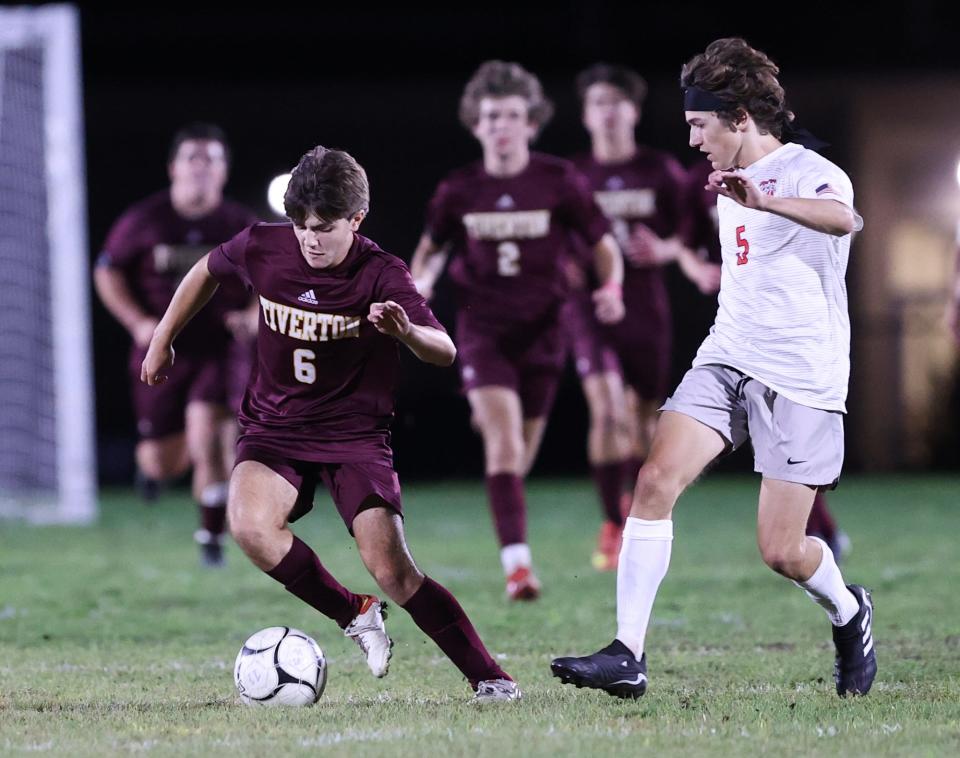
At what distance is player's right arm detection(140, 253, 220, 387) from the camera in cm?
515

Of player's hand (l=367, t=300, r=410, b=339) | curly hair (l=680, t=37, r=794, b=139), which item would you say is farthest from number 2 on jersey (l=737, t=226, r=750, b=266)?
player's hand (l=367, t=300, r=410, b=339)

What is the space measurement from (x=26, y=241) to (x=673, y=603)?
8235 millimetres

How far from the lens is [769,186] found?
4.90m

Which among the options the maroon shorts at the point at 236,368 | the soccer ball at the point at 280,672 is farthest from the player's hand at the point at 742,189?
the maroon shorts at the point at 236,368

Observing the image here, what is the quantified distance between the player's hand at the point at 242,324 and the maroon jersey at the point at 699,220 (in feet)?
8.49

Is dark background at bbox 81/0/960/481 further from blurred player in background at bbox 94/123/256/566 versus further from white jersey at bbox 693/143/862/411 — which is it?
white jersey at bbox 693/143/862/411

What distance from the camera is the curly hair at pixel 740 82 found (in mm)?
4898

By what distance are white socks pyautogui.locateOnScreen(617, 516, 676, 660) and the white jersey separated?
1.88 feet

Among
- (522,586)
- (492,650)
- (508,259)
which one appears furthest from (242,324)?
(492,650)

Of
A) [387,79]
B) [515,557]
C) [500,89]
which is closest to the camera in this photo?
[515,557]

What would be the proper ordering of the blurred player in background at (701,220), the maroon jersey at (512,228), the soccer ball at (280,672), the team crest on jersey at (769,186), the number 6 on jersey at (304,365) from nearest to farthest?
the soccer ball at (280,672) → the team crest on jersey at (769,186) → the number 6 on jersey at (304,365) → the maroon jersey at (512,228) → the blurred player in background at (701,220)

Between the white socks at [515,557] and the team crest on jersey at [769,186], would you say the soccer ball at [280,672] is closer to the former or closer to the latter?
the team crest on jersey at [769,186]

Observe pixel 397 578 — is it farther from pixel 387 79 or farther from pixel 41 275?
pixel 387 79

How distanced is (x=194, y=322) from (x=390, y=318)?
5410 mm
